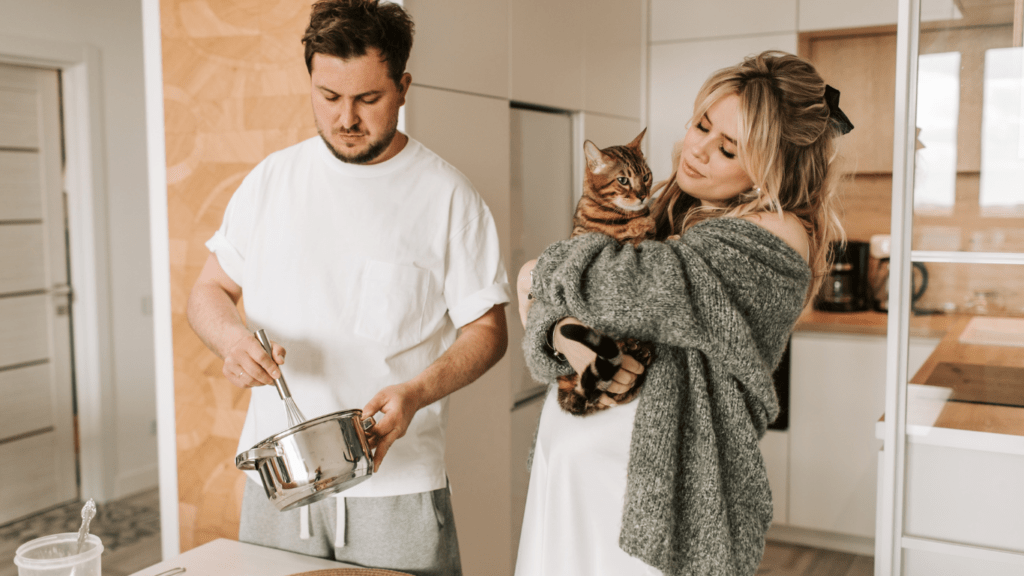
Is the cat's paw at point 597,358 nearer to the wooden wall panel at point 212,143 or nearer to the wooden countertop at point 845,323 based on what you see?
the wooden wall panel at point 212,143

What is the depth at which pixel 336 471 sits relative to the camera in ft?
3.69

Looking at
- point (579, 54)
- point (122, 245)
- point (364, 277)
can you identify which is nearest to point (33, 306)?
point (122, 245)

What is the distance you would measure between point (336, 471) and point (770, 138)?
0.76 m

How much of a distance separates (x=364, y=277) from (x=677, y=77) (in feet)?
7.88

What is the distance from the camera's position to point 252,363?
1312mm

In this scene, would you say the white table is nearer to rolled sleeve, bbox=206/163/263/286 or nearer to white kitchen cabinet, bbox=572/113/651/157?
rolled sleeve, bbox=206/163/263/286

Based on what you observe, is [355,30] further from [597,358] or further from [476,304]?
[597,358]

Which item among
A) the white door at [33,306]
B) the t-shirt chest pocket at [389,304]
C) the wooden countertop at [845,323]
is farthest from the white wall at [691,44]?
the white door at [33,306]

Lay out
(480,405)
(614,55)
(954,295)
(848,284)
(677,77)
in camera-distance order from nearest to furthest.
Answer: (954,295)
(480,405)
(614,55)
(848,284)
(677,77)

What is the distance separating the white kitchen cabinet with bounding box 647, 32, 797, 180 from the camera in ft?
11.1

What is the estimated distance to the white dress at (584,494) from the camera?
3.78 ft

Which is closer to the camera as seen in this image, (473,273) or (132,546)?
(473,273)

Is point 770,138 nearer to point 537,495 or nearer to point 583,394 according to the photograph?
point 583,394

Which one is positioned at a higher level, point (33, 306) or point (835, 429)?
point (33, 306)
